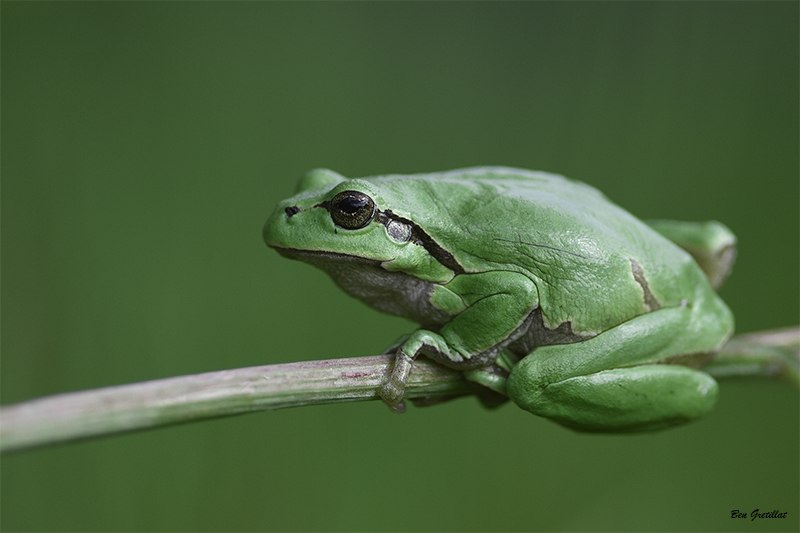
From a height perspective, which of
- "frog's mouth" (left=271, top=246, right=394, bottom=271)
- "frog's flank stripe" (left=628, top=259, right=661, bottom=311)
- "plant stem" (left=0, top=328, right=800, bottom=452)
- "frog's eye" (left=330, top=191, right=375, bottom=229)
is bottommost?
"plant stem" (left=0, top=328, right=800, bottom=452)

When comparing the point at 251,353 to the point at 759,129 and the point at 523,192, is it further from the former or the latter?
the point at 759,129

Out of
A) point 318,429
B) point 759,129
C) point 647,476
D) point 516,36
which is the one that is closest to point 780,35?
point 759,129

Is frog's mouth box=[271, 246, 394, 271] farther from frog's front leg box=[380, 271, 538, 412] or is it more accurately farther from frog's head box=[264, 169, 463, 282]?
frog's front leg box=[380, 271, 538, 412]

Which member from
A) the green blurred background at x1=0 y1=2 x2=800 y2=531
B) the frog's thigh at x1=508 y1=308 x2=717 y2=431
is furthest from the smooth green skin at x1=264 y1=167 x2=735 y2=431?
the green blurred background at x1=0 y1=2 x2=800 y2=531

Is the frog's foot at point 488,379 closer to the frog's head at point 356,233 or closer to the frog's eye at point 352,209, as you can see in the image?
the frog's head at point 356,233

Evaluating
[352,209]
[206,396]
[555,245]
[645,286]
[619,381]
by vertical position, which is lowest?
[619,381]

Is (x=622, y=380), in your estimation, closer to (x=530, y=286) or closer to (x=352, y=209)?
(x=530, y=286)

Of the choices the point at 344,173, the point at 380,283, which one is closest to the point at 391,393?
the point at 380,283
